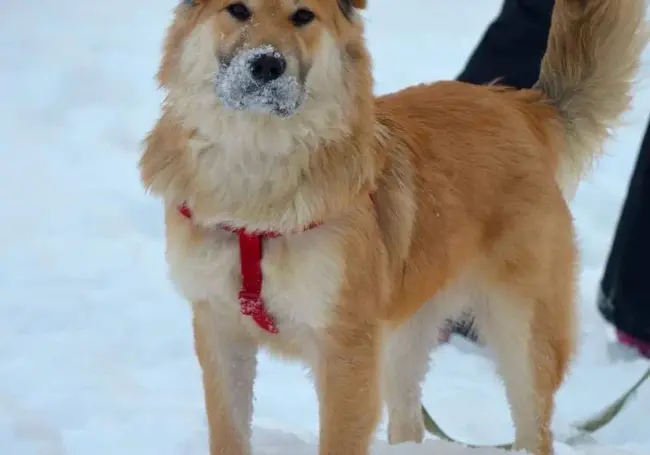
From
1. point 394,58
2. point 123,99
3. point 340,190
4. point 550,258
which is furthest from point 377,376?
point 394,58

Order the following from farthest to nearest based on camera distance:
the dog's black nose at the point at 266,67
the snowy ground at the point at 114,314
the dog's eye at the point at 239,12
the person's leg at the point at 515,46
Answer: the person's leg at the point at 515,46 < the snowy ground at the point at 114,314 < the dog's eye at the point at 239,12 < the dog's black nose at the point at 266,67

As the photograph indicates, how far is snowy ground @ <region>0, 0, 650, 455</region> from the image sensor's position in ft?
10.2

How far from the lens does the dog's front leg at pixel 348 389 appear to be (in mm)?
2320

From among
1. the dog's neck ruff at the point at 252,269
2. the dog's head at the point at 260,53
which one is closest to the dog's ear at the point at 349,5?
the dog's head at the point at 260,53

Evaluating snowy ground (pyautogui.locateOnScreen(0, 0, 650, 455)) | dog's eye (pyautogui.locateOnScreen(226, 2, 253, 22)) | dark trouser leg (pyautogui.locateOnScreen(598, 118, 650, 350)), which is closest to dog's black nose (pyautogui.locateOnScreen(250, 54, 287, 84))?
dog's eye (pyautogui.locateOnScreen(226, 2, 253, 22))

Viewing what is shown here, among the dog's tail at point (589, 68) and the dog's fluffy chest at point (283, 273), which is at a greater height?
the dog's tail at point (589, 68)

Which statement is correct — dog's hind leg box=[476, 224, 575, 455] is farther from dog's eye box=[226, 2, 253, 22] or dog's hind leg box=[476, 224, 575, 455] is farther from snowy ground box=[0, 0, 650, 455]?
dog's eye box=[226, 2, 253, 22]

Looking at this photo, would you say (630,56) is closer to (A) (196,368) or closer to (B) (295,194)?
(B) (295,194)

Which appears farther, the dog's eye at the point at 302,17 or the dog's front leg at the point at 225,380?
the dog's front leg at the point at 225,380

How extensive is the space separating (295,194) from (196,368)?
1.73 m

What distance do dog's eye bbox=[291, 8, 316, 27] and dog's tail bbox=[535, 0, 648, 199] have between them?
1032mm

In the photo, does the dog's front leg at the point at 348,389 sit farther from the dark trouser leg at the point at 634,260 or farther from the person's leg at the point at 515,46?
the person's leg at the point at 515,46

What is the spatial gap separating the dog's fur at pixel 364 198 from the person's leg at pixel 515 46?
1424 mm

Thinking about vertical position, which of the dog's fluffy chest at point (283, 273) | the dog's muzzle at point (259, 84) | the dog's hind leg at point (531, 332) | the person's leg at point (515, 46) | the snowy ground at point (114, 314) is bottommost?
the snowy ground at point (114, 314)
